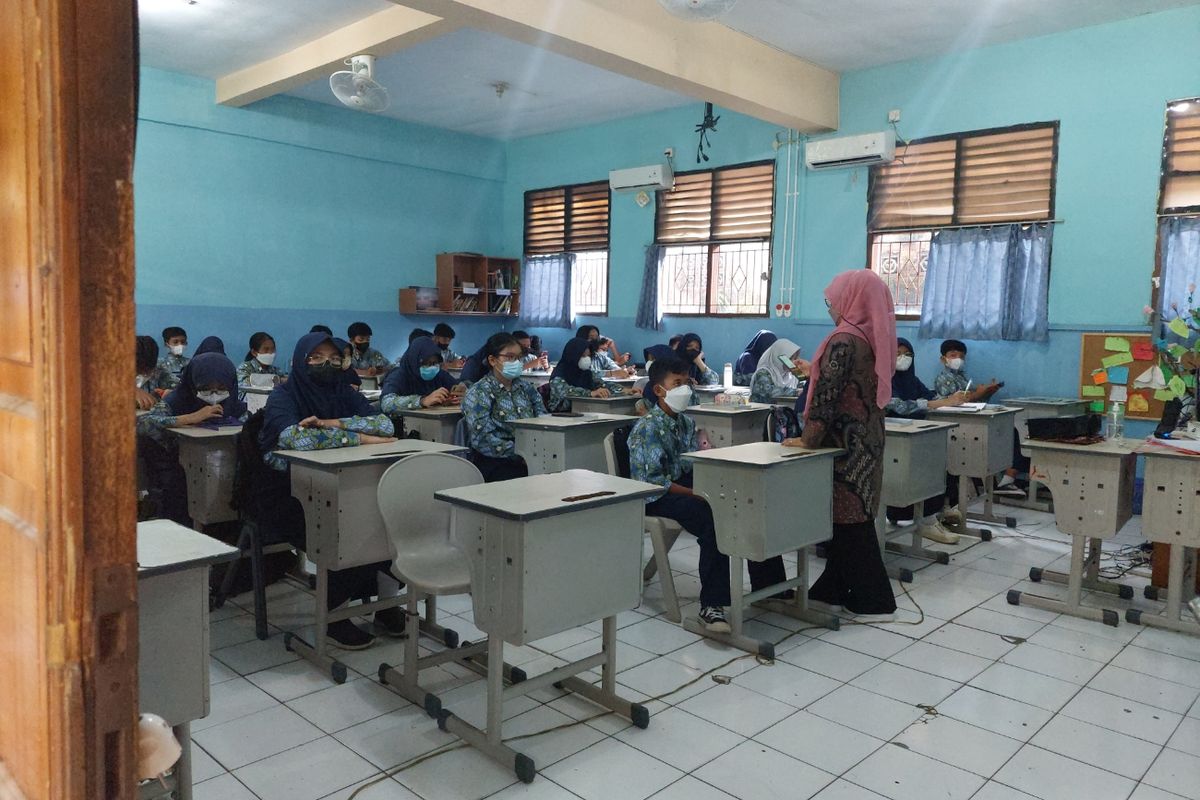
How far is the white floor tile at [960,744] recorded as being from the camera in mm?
2318

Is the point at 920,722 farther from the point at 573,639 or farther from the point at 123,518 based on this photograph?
the point at 123,518

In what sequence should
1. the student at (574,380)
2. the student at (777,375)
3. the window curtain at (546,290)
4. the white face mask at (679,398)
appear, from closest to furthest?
the white face mask at (679,398)
the student at (574,380)
the student at (777,375)
the window curtain at (546,290)

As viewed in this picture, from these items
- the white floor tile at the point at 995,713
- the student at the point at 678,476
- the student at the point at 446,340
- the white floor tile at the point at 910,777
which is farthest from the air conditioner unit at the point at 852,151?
the white floor tile at the point at 910,777

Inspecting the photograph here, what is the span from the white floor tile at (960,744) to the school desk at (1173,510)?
4.40ft

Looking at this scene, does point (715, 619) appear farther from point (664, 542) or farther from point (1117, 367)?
point (1117, 367)

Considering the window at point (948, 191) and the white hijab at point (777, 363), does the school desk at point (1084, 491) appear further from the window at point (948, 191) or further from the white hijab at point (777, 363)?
the window at point (948, 191)

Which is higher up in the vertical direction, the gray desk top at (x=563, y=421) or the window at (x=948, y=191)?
the window at (x=948, y=191)

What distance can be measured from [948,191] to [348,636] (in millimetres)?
5580

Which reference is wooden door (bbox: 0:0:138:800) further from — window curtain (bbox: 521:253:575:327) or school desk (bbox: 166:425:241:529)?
window curtain (bbox: 521:253:575:327)

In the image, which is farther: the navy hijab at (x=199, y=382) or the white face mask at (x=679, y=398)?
the navy hijab at (x=199, y=382)

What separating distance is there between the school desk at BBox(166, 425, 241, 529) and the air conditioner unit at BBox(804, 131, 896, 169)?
524 centimetres

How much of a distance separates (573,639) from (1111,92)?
5.37 metres

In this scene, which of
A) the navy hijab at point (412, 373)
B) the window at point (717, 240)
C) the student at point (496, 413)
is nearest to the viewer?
the student at point (496, 413)

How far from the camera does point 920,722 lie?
256 cm
